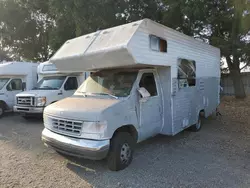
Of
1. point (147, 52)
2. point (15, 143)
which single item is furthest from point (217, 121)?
point (15, 143)

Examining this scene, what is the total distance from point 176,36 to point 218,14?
9969mm

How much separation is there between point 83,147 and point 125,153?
0.92 m

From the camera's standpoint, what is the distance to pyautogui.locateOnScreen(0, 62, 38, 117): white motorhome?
9.80 m

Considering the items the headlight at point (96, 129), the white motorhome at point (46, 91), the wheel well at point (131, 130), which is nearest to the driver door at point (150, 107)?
the wheel well at point (131, 130)

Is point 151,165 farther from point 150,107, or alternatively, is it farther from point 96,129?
point 96,129

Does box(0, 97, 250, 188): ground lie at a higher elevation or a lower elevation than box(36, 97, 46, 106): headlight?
lower

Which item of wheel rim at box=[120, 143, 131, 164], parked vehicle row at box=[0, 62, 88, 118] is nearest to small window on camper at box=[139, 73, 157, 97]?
wheel rim at box=[120, 143, 131, 164]

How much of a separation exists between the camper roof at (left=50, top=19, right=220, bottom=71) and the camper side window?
585cm

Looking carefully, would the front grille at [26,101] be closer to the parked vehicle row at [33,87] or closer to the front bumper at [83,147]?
the parked vehicle row at [33,87]

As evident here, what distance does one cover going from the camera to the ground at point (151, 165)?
3703mm

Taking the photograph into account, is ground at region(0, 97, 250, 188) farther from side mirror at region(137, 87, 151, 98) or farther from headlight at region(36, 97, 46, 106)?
headlight at region(36, 97, 46, 106)

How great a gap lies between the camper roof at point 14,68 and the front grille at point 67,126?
7.03m

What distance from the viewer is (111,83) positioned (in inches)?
192

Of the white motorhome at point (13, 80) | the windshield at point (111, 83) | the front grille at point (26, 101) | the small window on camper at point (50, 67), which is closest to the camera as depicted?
the windshield at point (111, 83)
